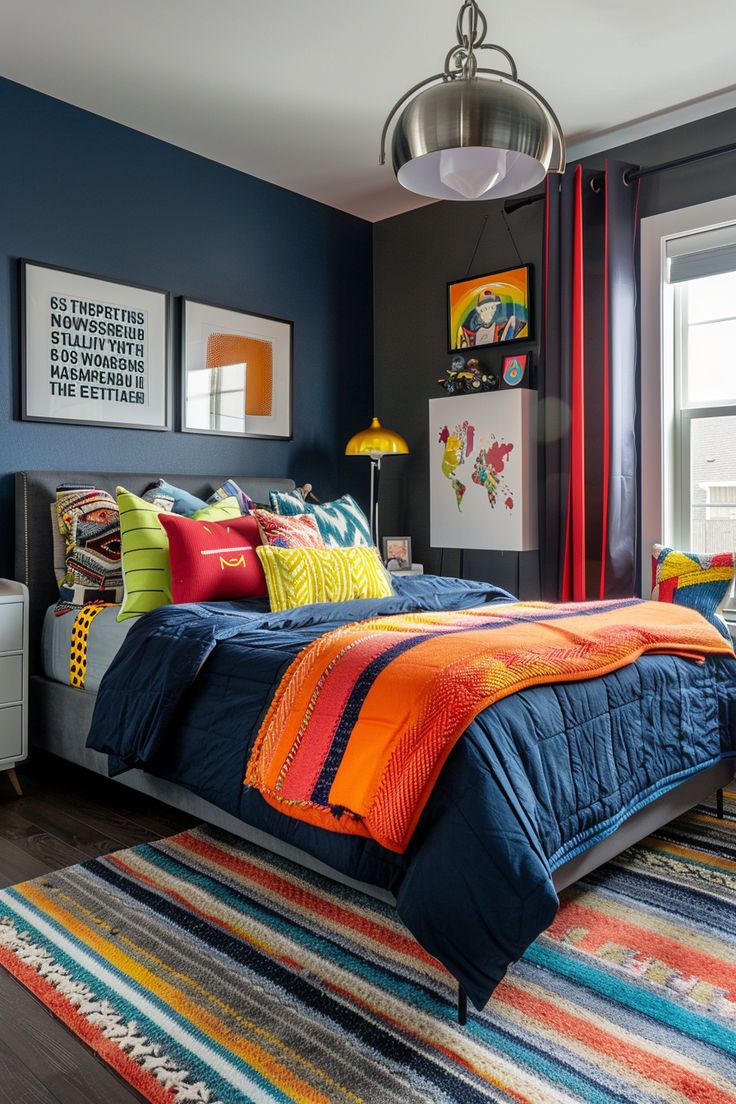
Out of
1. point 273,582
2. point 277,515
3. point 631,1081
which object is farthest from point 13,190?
point 631,1081

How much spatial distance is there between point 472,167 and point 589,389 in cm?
204

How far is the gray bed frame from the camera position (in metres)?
2.05

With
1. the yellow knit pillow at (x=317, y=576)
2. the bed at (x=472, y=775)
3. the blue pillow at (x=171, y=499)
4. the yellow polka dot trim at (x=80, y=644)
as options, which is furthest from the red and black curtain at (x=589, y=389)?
the yellow polka dot trim at (x=80, y=644)

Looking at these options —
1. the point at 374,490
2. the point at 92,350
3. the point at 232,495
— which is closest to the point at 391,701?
the point at 232,495

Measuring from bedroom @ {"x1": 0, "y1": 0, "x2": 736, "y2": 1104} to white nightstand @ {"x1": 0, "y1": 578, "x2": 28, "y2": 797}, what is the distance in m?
0.01

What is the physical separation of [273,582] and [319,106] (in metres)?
2.09

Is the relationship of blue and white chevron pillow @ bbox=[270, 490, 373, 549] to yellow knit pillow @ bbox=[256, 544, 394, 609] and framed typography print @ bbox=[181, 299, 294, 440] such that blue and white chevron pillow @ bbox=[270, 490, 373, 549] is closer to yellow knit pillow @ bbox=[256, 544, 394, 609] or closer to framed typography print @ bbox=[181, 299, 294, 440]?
yellow knit pillow @ bbox=[256, 544, 394, 609]

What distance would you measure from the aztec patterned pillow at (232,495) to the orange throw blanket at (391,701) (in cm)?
146

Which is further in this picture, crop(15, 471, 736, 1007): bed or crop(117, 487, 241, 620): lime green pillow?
crop(117, 487, 241, 620): lime green pillow

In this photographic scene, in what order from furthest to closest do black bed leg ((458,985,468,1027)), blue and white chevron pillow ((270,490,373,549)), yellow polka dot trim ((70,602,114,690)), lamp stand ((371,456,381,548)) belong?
lamp stand ((371,456,381,548)) → blue and white chevron pillow ((270,490,373,549)) → yellow polka dot trim ((70,602,114,690)) → black bed leg ((458,985,468,1027))

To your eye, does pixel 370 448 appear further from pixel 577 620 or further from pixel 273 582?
pixel 577 620

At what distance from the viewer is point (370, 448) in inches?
166

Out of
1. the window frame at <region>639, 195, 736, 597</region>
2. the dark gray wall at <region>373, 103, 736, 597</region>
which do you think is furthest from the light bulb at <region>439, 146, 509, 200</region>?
the dark gray wall at <region>373, 103, 736, 597</region>

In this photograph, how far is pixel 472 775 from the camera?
61.8 inches
